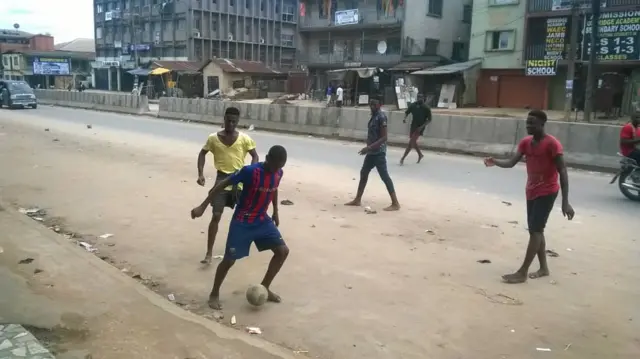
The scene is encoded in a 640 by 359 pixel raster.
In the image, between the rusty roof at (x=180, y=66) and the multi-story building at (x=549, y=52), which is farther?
the rusty roof at (x=180, y=66)

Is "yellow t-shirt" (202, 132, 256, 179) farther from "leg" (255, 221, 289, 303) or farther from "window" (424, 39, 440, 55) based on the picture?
"window" (424, 39, 440, 55)

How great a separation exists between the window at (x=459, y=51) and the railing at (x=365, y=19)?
5753 mm

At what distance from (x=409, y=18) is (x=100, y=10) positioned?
45385 mm

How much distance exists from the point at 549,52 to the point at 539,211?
31112 mm

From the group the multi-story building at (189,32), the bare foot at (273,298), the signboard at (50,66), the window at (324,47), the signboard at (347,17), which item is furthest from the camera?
the signboard at (50,66)

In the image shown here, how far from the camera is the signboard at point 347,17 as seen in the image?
4591 cm

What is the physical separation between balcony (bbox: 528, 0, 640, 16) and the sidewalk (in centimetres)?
3127

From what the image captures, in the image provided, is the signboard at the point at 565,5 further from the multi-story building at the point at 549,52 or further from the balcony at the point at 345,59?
the balcony at the point at 345,59

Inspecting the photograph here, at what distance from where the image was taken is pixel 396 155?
15250mm

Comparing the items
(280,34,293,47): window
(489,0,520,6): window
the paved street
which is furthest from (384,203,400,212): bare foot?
(280,34,293,47): window

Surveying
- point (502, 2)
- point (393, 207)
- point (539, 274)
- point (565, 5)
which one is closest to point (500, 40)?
point (502, 2)

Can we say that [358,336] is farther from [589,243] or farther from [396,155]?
[396,155]

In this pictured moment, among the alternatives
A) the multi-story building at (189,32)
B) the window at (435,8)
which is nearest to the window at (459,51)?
the window at (435,8)

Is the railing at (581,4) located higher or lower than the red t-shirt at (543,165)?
higher
